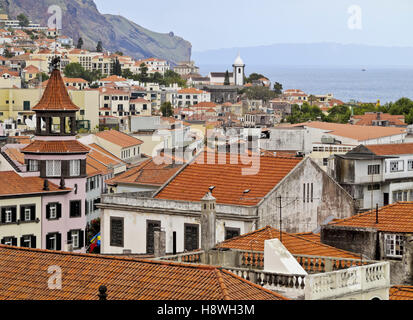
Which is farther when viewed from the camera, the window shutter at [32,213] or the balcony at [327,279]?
the window shutter at [32,213]

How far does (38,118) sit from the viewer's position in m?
47.5

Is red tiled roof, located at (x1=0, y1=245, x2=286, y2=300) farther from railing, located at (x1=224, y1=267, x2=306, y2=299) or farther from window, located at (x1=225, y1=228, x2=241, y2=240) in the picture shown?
window, located at (x1=225, y1=228, x2=241, y2=240)

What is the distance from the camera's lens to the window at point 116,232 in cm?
3512

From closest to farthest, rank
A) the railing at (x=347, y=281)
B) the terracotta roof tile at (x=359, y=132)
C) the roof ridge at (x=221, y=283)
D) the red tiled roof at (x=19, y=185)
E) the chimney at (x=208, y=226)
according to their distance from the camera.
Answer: the roof ridge at (x=221, y=283), the railing at (x=347, y=281), the chimney at (x=208, y=226), the red tiled roof at (x=19, y=185), the terracotta roof tile at (x=359, y=132)

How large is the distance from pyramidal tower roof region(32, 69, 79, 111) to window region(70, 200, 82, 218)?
4078 millimetres

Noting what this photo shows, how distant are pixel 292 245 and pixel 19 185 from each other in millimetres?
21708

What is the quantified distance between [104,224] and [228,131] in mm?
44082

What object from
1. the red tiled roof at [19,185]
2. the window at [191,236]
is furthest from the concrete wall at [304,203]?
the red tiled roof at [19,185]

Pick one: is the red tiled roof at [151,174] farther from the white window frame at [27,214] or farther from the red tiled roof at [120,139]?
the red tiled roof at [120,139]

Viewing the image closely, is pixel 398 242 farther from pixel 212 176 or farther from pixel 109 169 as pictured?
pixel 109 169

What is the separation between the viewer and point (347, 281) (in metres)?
17.8

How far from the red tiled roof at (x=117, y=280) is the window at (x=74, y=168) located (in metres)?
27.0
